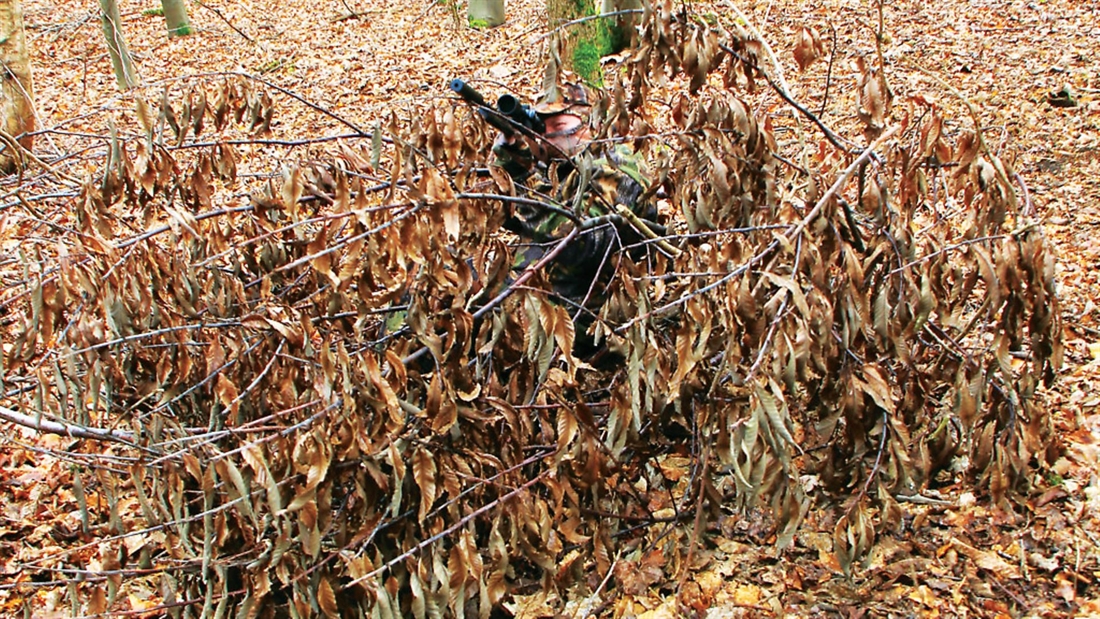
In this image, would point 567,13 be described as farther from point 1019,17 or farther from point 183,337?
point 1019,17

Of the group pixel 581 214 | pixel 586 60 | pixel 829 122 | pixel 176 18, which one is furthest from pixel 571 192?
pixel 176 18

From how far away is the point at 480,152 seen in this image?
3.50 m

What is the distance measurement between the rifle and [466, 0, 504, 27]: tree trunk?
31.5 ft

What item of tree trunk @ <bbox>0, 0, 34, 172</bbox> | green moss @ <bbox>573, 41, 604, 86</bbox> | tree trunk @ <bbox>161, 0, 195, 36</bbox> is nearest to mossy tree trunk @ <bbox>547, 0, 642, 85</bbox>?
green moss @ <bbox>573, 41, 604, 86</bbox>

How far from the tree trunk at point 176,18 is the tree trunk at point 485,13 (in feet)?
17.7

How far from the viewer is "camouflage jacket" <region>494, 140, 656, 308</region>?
3564 mm

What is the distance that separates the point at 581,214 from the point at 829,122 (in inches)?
209

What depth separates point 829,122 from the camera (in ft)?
26.0

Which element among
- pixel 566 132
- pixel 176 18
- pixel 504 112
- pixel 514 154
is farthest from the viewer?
pixel 176 18

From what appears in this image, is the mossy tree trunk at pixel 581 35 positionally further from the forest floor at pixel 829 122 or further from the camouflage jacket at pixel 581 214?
the camouflage jacket at pixel 581 214

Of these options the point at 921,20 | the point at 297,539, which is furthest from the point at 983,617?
the point at 921,20

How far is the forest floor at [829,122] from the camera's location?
3.32 metres

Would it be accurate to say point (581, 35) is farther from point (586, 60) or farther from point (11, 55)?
point (11, 55)

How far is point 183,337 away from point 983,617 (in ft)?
9.67
